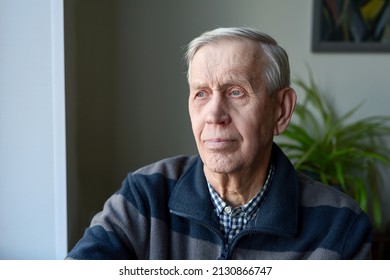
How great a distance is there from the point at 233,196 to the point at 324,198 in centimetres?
21

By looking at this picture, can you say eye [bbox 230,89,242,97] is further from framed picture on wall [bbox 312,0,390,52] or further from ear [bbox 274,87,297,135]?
framed picture on wall [bbox 312,0,390,52]

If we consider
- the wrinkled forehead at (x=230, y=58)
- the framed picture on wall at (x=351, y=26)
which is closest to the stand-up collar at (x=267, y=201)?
the wrinkled forehead at (x=230, y=58)

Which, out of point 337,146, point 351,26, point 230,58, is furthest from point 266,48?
point 351,26

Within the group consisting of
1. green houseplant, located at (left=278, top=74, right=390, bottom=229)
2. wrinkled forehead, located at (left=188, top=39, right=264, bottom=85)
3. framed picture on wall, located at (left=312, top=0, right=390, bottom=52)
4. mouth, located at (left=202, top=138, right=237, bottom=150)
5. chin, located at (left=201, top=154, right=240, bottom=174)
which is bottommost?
green houseplant, located at (left=278, top=74, right=390, bottom=229)

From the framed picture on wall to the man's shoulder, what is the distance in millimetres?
1533

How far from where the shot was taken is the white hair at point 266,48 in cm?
110

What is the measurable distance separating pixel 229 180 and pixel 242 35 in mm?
323

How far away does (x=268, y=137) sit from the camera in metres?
1.18

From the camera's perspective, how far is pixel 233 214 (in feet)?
3.89

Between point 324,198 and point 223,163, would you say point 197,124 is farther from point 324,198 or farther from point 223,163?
point 324,198

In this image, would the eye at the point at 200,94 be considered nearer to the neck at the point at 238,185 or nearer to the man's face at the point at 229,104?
the man's face at the point at 229,104

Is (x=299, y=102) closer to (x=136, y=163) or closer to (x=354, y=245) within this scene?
(x=136, y=163)

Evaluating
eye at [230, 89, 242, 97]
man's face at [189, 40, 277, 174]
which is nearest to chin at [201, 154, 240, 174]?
man's face at [189, 40, 277, 174]

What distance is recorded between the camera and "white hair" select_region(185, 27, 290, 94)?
1.10 meters
